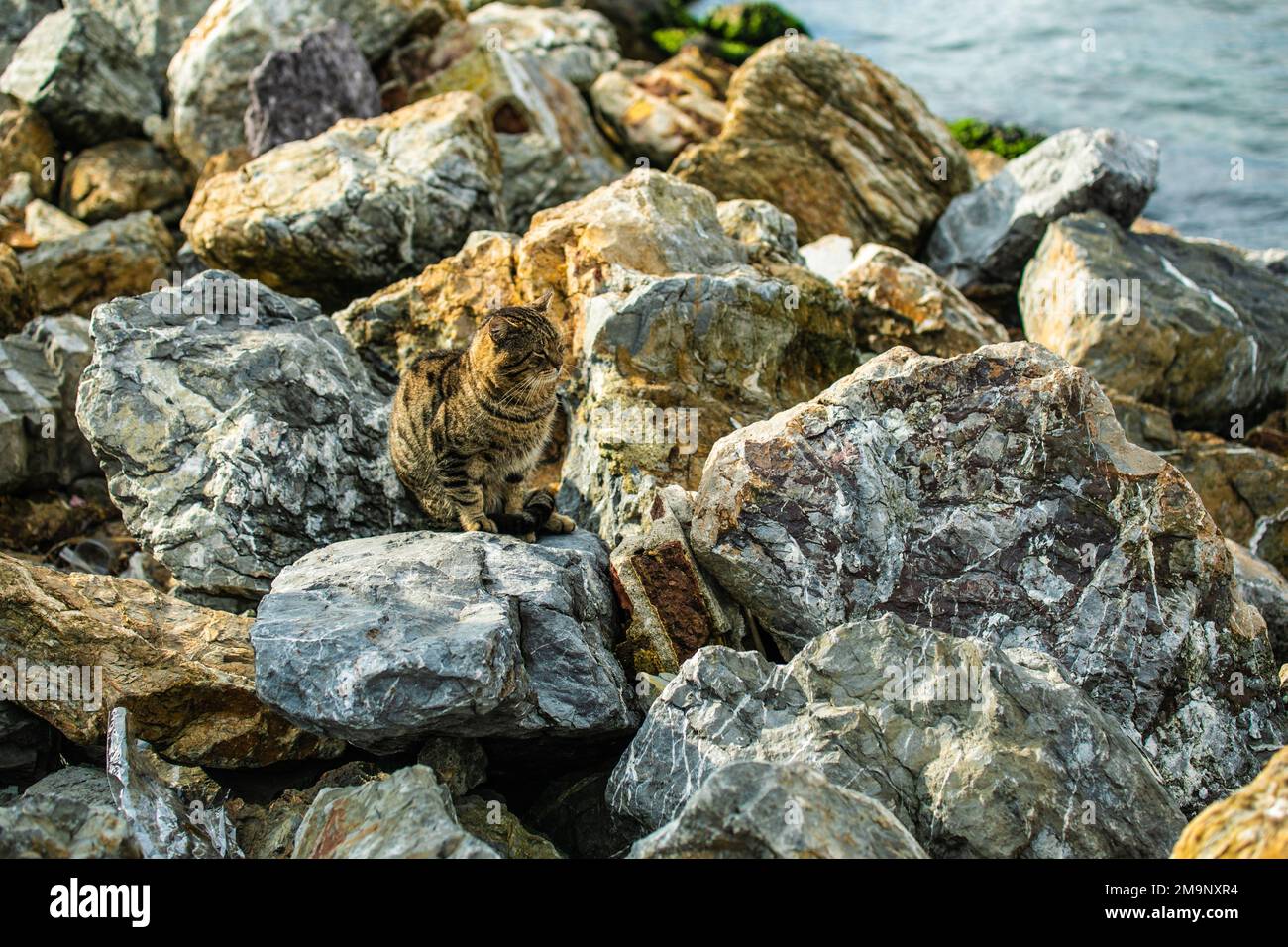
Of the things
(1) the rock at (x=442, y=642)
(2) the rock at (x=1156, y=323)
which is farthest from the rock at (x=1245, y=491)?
(1) the rock at (x=442, y=642)

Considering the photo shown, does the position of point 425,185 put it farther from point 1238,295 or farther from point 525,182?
point 1238,295

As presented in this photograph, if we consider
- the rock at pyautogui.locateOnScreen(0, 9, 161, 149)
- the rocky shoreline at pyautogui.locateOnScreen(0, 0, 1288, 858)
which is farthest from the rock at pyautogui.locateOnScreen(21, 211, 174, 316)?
the rock at pyautogui.locateOnScreen(0, 9, 161, 149)

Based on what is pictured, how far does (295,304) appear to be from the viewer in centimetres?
857

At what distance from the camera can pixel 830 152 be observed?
12.7 m

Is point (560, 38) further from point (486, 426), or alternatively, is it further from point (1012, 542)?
point (1012, 542)

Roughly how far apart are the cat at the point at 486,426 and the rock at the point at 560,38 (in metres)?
9.21

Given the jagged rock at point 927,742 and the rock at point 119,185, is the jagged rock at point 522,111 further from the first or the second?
the jagged rock at point 927,742

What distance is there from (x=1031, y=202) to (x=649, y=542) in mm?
7809

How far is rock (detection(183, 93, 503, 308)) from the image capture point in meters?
10.0

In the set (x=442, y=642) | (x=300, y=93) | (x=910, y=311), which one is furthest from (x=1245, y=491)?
(x=300, y=93)

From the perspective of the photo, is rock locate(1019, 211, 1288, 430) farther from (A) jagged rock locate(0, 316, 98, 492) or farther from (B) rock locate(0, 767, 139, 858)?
(A) jagged rock locate(0, 316, 98, 492)

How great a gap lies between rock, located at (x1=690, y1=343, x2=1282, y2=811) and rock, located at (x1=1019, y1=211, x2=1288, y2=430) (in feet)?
12.8

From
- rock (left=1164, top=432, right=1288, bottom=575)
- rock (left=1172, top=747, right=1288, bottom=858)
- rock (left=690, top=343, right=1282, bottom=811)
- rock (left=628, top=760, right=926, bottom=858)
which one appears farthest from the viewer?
rock (left=1164, top=432, right=1288, bottom=575)

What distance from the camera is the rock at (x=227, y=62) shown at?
13555 mm
